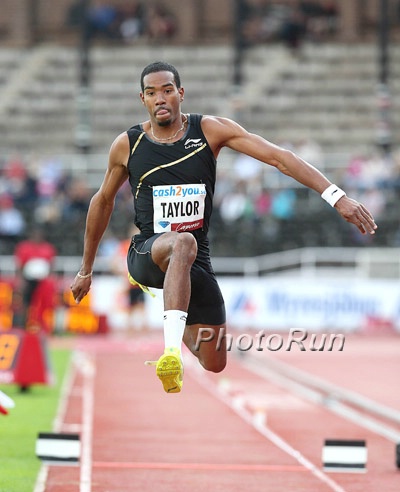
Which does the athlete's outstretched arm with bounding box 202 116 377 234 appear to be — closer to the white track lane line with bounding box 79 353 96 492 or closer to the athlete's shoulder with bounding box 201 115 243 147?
the athlete's shoulder with bounding box 201 115 243 147

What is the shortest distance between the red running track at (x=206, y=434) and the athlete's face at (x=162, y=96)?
2.18 m

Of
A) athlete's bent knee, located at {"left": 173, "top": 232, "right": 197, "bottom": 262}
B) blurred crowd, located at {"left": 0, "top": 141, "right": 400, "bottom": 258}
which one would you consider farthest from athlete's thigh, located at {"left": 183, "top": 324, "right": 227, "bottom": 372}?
blurred crowd, located at {"left": 0, "top": 141, "right": 400, "bottom": 258}

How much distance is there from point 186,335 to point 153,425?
3219 mm

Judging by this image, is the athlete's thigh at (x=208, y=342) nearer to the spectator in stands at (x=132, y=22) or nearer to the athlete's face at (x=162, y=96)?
the athlete's face at (x=162, y=96)

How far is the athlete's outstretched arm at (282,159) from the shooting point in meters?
6.87

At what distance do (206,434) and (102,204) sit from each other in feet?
11.4

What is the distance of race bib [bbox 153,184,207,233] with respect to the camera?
24.7 ft

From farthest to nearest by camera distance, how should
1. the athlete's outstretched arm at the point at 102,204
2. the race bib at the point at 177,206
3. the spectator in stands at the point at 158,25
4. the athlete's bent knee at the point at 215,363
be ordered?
the spectator in stands at the point at 158,25 < the athlete's bent knee at the point at 215,363 < the athlete's outstretched arm at the point at 102,204 < the race bib at the point at 177,206

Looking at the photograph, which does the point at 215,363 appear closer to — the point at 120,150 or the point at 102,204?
the point at 102,204

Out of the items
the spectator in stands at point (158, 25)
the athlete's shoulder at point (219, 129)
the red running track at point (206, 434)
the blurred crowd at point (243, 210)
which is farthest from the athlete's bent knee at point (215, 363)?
the spectator in stands at point (158, 25)

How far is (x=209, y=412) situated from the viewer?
12359 millimetres

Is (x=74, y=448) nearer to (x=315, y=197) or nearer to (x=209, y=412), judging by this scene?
(x=209, y=412)

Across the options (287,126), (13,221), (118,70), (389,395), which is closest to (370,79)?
(287,126)

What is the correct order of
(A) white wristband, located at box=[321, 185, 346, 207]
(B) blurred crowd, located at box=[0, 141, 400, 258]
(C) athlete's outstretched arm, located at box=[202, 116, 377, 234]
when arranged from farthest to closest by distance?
(B) blurred crowd, located at box=[0, 141, 400, 258]
(A) white wristband, located at box=[321, 185, 346, 207]
(C) athlete's outstretched arm, located at box=[202, 116, 377, 234]
